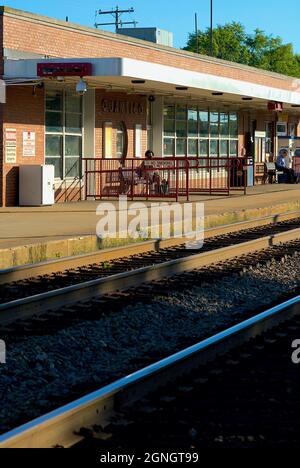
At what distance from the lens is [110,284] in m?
11.2

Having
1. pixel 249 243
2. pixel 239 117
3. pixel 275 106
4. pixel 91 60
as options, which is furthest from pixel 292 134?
pixel 249 243

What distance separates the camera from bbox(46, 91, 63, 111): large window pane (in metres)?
24.4

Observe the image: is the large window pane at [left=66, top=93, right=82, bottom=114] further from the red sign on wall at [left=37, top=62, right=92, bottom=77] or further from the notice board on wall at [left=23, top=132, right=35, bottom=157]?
the red sign on wall at [left=37, top=62, right=92, bottom=77]

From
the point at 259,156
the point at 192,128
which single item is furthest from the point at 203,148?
the point at 259,156

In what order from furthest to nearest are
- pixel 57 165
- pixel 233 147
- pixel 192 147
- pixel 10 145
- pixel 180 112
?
pixel 233 147
pixel 192 147
pixel 180 112
pixel 57 165
pixel 10 145

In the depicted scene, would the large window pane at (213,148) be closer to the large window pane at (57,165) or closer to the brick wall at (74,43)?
the brick wall at (74,43)

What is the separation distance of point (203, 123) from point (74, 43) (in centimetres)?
1069

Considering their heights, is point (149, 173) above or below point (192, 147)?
below

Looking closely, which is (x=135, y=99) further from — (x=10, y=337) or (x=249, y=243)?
(x=10, y=337)

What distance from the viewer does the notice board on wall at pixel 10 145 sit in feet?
73.4

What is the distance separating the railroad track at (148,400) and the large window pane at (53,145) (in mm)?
16818

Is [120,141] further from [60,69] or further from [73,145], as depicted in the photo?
[60,69]

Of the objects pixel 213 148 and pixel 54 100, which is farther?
pixel 213 148

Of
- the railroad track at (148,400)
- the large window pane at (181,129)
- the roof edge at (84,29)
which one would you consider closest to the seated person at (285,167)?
the roof edge at (84,29)
